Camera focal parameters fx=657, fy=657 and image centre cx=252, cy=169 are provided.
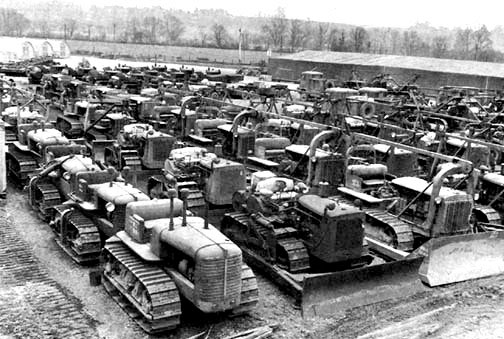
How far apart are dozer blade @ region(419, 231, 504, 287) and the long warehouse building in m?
28.7

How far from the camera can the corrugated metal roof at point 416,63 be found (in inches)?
1711

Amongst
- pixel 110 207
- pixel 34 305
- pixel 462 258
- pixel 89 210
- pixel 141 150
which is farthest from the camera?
pixel 141 150

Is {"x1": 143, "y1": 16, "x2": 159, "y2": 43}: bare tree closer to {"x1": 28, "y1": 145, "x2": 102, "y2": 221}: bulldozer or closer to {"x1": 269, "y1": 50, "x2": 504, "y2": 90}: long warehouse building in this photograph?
{"x1": 269, "y1": 50, "x2": 504, "y2": 90}: long warehouse building

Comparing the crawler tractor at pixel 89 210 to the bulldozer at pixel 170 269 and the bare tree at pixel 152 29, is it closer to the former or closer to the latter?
the bulldozer at pixel 170 269

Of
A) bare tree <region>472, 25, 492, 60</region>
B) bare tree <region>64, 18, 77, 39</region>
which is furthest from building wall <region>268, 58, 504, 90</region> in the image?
bare tree <region>64, 18, 77, 39</region>

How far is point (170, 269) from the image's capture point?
9.80 meters

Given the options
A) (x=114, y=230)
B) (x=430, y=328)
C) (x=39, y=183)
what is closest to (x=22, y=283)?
(x=114, y=230)

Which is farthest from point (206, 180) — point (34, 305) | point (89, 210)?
point (34, 305)

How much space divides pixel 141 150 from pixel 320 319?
10.2 m

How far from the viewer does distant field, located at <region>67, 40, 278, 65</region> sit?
268ft

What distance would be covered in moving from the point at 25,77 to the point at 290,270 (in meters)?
35.7

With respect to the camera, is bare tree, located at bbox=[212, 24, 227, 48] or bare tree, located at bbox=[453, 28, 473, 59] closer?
bare tree, located at bbox=[212, 24, 227, 48]

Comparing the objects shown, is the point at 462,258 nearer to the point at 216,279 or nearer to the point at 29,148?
the point at 216,279

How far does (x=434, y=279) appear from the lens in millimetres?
11961
